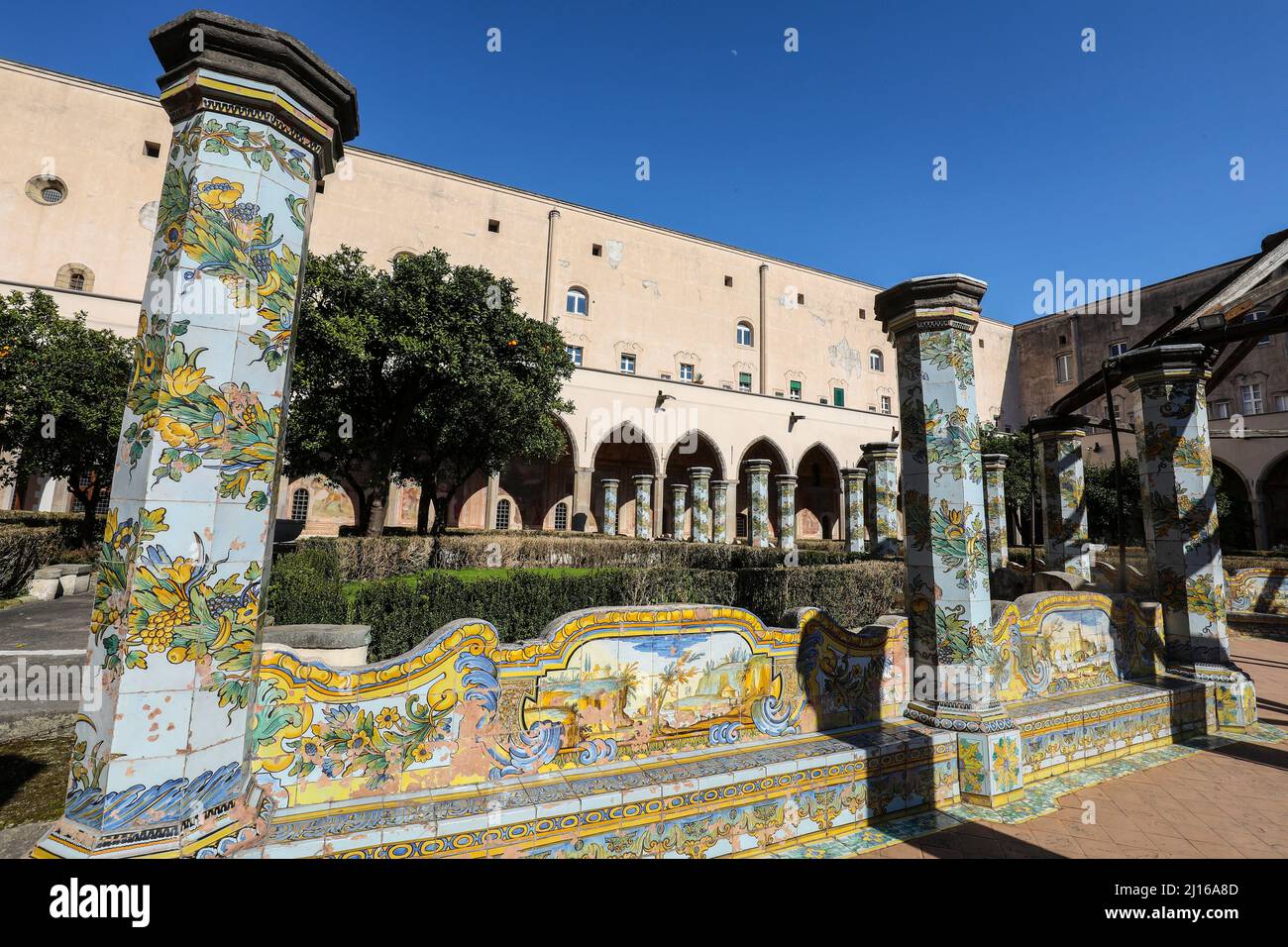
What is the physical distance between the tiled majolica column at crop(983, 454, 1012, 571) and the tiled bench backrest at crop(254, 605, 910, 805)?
10.7m

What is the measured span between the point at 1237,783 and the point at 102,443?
18934mm

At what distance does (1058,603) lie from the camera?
4.80 meters

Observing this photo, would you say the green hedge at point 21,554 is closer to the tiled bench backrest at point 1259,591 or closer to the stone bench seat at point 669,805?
the stone bench seat at point 669,805

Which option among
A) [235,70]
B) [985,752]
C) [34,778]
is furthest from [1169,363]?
[34,778]

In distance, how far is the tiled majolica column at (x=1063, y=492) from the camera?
331 inches

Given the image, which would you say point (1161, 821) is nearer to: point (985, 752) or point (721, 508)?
point (985, 752)

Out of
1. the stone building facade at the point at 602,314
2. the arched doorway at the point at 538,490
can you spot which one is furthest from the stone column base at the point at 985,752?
the arched doorway at the point at 538,490

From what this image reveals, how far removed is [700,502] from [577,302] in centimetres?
1203

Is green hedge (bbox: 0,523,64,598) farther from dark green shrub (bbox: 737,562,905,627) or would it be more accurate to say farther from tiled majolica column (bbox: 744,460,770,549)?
tiled majolica column (bbox: 744,460,770,549)

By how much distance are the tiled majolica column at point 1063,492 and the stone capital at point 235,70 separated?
9501mm

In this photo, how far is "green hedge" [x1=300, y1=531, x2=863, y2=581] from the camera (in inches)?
448

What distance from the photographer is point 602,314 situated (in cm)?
2616
